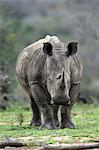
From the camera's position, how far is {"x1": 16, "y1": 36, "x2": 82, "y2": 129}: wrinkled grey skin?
42.0 ft

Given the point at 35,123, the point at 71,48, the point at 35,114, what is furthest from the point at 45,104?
the point at 35,114

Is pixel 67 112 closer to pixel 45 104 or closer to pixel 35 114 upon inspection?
pixel 45 104

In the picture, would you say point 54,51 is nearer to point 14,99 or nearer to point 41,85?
point 41,85

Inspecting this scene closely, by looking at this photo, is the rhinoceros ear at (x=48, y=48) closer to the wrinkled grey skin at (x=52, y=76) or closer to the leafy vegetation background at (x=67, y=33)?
the wrinkled grey skin at (x=52, y=76)

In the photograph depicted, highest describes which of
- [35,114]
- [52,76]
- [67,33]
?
[52,76]

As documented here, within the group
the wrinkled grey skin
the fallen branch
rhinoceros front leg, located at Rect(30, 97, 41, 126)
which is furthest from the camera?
rhinoceros front leg, located at Rect(30, 97, 41, 126)

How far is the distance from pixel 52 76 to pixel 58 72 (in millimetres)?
188

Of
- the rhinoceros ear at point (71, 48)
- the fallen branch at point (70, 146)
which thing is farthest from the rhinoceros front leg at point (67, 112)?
the fallen branch at point (70, 146)

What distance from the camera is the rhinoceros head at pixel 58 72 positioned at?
12.7 meters

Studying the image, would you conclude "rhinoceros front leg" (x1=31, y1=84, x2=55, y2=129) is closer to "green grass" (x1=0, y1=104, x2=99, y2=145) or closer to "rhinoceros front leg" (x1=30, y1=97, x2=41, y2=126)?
"green grass" (x1=0, y1=104, x2=99, y2=145)

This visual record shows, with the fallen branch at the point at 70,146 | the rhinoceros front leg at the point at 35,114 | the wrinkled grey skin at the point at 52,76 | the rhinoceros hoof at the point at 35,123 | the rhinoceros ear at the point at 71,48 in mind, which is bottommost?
the rhinoceros hoof at the point at 35,123

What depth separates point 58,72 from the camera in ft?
42.7

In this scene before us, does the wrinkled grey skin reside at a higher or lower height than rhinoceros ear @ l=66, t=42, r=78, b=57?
lower

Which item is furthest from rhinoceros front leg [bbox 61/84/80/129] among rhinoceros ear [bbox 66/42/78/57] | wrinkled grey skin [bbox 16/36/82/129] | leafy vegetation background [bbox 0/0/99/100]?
leafy vegetation background [bbox 0/0/99/100]
